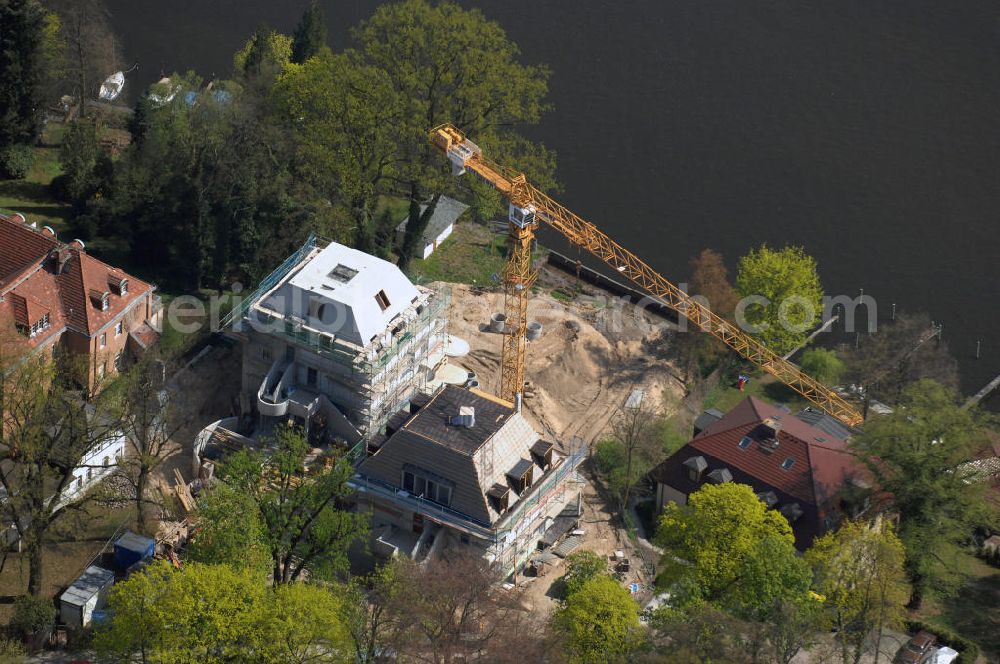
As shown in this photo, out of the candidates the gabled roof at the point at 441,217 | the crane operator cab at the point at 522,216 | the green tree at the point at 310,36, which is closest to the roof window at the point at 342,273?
the crane operator cab at the point at 522,216

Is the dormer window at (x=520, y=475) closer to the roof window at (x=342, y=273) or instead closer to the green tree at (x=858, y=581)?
the green tree at (x=858, y=581)

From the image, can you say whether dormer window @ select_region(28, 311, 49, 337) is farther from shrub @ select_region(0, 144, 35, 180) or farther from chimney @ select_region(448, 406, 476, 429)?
chimney @ select_region(448, 406, 476, 429)

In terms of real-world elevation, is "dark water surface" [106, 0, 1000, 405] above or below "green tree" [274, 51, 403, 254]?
above

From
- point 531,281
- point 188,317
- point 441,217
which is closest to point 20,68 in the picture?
point 188,317

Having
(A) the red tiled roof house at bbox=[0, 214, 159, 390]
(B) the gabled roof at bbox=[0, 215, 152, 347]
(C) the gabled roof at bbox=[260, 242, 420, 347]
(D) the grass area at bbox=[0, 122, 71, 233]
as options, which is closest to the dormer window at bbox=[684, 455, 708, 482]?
(C) the gabled roof at bbox=[260, 242, 420, 347]

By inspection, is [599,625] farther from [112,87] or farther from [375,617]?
[112,87]

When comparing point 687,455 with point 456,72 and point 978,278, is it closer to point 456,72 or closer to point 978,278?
point 456,72

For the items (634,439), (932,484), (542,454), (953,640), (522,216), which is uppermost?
(522,216)
